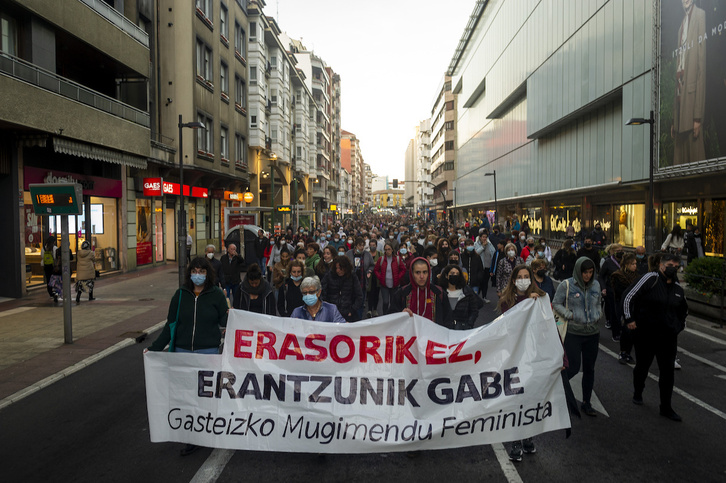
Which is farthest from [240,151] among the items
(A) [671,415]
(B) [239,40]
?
(A) [671,415]

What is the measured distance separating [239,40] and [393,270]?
29694 millimetres

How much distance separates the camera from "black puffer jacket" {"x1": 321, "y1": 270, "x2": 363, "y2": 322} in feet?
27.4

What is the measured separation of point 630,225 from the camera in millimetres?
28375

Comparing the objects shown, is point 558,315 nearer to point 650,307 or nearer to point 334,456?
point 650,307

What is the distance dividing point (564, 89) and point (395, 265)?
Answer: 2686 cm

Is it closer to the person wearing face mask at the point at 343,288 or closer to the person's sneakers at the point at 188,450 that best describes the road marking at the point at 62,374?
the person's sneakers at the point at 188,450

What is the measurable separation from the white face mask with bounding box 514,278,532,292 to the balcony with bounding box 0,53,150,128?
44.4 ft

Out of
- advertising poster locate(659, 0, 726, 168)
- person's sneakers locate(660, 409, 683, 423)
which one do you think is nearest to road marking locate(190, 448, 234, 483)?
person's sneakers locate(660, 409, 683, 423)

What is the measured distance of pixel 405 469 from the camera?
15.3 feet

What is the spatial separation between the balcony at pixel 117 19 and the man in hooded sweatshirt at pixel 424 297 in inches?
631

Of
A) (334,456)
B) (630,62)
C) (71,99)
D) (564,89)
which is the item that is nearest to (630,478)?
(334,456)

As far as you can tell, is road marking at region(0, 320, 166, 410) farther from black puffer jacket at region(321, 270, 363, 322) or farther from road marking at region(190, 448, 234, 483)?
black puffer jacket at region(321, 270, 363, 322)

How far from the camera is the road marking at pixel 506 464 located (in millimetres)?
4442

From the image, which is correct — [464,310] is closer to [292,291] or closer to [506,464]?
[506,464]
